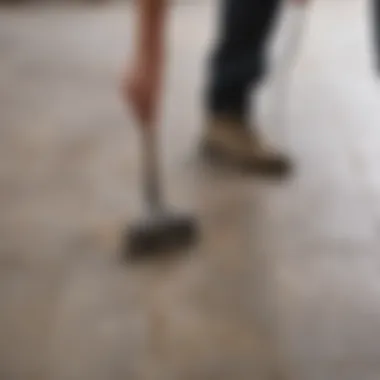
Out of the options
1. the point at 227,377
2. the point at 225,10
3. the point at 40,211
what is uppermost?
A: the point at 225,10

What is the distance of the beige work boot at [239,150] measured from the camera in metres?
1.90

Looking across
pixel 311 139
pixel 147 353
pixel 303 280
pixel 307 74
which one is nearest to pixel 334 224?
pixel 303 280

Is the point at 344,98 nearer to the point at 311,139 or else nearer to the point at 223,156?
the point at 311,139

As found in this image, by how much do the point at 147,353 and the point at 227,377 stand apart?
0.41 feet

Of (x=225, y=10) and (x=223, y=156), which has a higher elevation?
(x=225, y=10)

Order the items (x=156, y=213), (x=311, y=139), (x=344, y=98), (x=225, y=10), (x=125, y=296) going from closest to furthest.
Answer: (x=125, y=296) < (x=156, y=213) < (x=225, y=10) < (x=311, y=139) < (x=344, y=98)

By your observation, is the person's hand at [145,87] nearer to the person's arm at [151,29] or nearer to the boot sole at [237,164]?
the person's arm at [151,29]

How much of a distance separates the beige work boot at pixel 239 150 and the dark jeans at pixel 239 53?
31mm

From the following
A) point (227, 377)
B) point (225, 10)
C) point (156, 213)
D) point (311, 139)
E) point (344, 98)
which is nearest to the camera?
point (227, 377)

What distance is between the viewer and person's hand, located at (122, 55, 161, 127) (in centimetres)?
147

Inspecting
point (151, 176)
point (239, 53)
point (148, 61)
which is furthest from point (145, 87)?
point (239, 53)

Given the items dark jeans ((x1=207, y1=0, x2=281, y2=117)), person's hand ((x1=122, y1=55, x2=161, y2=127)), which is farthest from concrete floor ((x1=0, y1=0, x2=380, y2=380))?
person's hand ((x1=122, y1=55, x2=161, y2=127))

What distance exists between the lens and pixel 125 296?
1.50m

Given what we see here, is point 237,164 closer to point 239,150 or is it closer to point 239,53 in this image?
point 239,150
